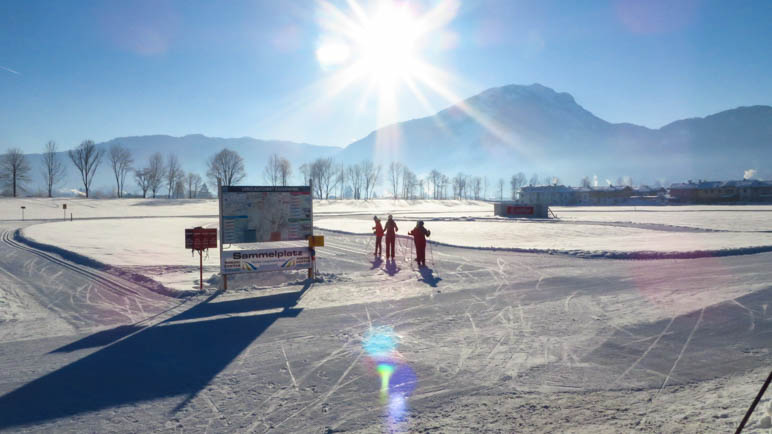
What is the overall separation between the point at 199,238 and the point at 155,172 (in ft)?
354

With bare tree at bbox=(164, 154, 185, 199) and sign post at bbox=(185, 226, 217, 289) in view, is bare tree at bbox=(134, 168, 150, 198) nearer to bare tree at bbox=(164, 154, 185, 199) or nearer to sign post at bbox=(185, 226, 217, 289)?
bare tree at bbox=(164, 154, 185, 199)

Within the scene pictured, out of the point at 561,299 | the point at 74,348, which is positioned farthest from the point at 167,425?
the point at 561,299

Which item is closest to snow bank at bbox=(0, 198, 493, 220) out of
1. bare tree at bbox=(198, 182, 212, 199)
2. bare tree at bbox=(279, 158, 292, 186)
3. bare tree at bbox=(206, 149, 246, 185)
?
bare tree at bbox=(206, 149, 246, 185)

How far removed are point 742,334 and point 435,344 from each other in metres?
5.26

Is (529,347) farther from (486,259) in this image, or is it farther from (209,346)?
(486,259)

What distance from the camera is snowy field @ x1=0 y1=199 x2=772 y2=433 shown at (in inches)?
170

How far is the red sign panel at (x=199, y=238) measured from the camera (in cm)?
1090

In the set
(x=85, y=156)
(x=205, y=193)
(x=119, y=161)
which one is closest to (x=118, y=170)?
(x=119, y=161)

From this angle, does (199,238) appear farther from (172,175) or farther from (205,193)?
(205,193)

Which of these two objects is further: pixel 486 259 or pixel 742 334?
pixel 486 259

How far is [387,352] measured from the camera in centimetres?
615

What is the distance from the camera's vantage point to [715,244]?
1869 centimetres

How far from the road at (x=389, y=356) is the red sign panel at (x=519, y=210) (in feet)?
120

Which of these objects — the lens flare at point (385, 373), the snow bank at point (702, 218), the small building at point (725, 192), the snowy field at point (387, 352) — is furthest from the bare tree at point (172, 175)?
the small building at point (725, 192)
